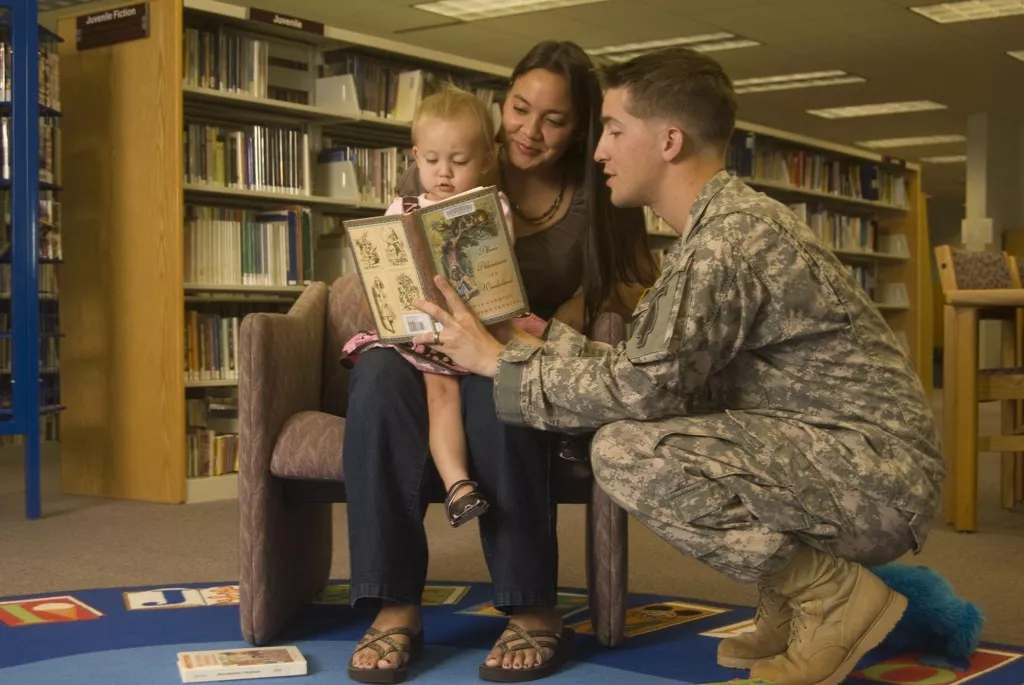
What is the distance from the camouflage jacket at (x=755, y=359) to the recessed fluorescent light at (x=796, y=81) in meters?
9.65

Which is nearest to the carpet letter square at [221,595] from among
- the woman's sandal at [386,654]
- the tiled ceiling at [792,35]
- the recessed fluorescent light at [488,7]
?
the woman's sandal at [386,654]

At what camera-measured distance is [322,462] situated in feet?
7.67

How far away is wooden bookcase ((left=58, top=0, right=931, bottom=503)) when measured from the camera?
4.62 m

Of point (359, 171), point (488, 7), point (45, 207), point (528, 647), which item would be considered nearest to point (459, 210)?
point (528, 647)

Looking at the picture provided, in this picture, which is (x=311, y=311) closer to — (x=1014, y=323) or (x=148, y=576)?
(x=148, y=576)

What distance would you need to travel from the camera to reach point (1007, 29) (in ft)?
31.9

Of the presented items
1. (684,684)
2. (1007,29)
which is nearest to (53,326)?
(684,684)

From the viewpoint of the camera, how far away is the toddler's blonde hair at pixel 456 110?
2441 millimetres

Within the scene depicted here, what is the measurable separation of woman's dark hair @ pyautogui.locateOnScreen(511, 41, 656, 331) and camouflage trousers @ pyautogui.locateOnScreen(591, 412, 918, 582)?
0.57 m

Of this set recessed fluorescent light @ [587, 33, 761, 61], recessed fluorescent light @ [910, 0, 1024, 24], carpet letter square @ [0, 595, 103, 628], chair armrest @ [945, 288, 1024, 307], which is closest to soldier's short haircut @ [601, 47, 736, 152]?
carpet letter square @ [0, 595, 103, 628]

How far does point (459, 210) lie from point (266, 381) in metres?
0.50

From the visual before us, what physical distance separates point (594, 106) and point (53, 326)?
2.63 m

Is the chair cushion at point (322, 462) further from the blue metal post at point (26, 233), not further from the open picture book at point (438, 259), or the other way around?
the blue metal post at point (26, 233)

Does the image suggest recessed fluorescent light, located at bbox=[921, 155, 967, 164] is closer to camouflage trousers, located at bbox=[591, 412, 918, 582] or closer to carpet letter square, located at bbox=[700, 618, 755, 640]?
carpet letter square, located at bbox=[700, 618, 755, 640]
